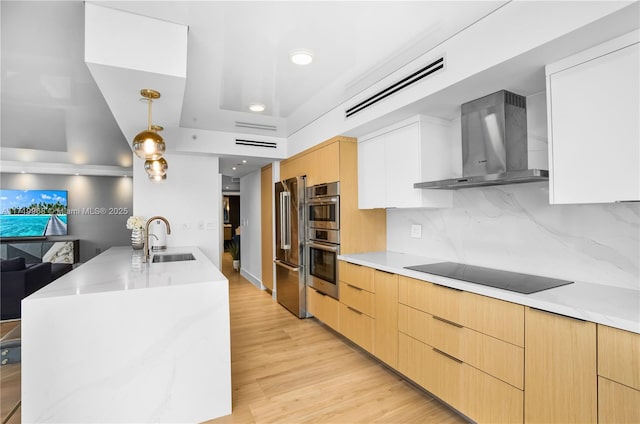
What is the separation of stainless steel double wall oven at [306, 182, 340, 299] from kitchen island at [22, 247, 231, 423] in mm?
1535

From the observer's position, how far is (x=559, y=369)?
1.46 meters

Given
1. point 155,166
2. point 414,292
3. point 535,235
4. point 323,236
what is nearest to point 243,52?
point 155,166

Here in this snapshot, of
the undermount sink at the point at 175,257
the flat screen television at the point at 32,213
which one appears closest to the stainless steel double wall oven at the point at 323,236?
the undermount sink at the point at 175,257

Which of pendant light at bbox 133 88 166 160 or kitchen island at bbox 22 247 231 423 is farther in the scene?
pendant light at bbox 133 88 166 160

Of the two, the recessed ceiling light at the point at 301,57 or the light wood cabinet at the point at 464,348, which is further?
the recessed ceiling light at the point at 301,57

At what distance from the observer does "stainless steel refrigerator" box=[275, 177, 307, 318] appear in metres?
4.00

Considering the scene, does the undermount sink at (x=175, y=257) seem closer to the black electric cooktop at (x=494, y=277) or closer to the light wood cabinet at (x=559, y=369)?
the black electric cooktop at (x=494, y=277)

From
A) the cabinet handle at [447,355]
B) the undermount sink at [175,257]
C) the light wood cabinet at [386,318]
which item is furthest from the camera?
the undermount sink at [175,257]

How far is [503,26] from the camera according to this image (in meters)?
1.71

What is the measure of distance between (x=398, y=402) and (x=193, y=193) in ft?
12.1

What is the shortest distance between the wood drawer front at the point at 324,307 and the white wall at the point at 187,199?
5.18ft

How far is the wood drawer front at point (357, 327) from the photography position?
2822 millimetres

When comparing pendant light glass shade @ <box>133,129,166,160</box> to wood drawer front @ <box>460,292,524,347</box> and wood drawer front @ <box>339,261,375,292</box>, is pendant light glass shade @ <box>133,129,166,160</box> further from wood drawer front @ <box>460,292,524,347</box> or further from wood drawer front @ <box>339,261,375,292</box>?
wood drawer front @ <box>460,292,524,347</box>

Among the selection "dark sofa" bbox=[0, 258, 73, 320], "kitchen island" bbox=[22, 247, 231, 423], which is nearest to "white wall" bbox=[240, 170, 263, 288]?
"dark sofa" bbox=[0, 258, 73, 320]
